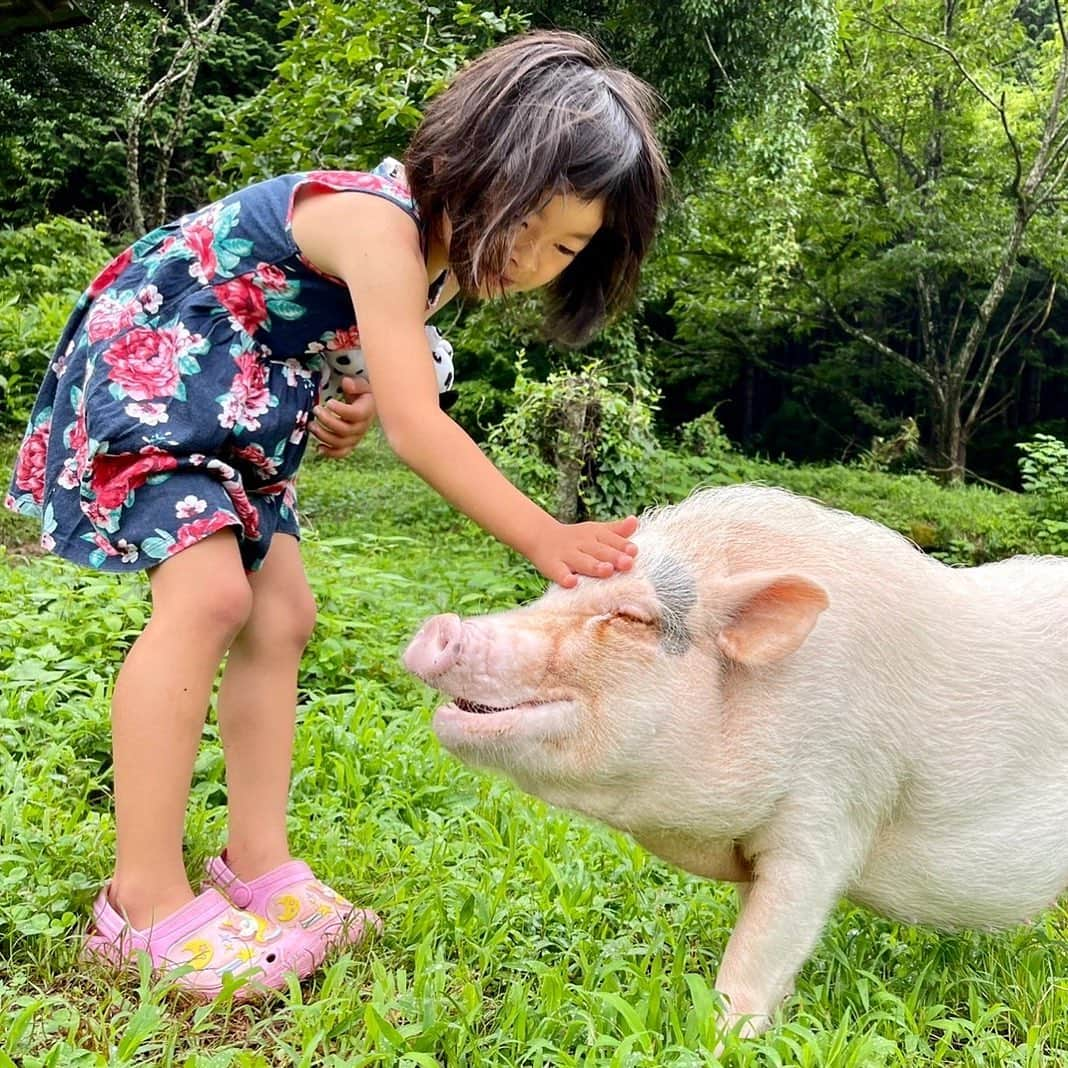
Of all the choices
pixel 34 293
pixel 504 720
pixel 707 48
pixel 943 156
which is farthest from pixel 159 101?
pixel 504 720

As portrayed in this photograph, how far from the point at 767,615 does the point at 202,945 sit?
1091 millimetres

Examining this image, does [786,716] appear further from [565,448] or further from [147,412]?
[565,448]

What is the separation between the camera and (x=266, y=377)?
2.11m

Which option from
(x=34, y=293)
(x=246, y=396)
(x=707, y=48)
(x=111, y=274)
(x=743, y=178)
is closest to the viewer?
(x=246, y=396)

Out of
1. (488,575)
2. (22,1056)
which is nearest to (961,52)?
(488,575)

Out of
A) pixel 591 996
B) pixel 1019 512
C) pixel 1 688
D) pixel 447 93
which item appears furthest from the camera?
pixel 1019 512

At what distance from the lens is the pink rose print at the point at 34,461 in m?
2.23

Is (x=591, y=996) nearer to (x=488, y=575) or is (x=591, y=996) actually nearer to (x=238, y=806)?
(x=238, y=806)

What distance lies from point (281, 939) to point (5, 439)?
21.9ft

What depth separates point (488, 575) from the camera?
18.9ft

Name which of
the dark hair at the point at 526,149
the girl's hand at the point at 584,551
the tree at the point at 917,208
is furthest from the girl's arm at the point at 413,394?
the tree at the point at 917,208

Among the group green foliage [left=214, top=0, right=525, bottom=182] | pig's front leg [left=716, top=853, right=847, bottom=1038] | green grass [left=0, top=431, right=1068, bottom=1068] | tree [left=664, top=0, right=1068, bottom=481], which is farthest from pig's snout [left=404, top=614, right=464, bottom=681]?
tree [left=664, top=0, right=1068, bottom=481]

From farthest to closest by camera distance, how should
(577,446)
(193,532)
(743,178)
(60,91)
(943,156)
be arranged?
(943,156) < (60,91) < (743,178) < (577,446) < (193,532)

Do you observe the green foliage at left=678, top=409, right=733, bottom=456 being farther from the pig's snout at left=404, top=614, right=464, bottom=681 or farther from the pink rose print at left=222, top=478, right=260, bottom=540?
the pig's snout at left=404, top=614, right=464, bottom=681
